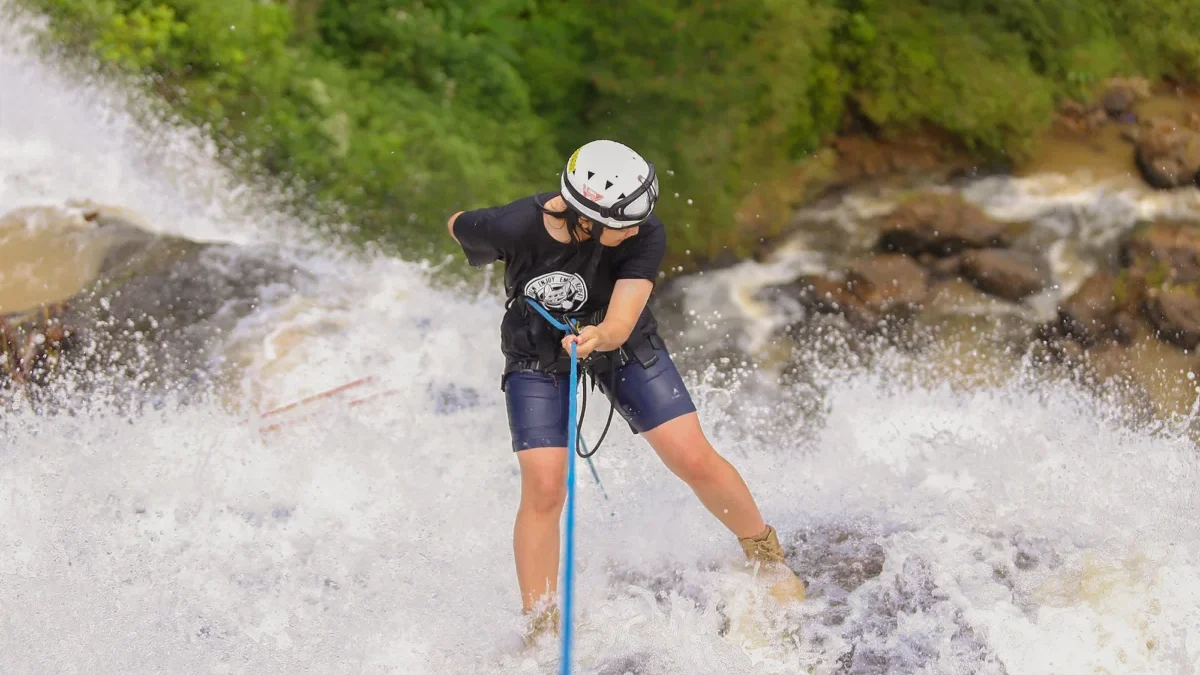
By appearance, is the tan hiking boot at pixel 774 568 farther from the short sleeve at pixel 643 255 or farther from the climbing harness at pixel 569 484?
the short sleeve at pixel 643 255

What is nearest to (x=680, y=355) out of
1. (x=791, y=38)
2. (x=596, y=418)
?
(x=596, y=418)

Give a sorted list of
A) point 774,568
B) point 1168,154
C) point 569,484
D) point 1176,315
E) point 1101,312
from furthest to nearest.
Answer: point 1168,154
point 1101,312
point 1176,315
point 774,568
point 569,484

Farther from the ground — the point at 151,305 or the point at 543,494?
the point at 543,494

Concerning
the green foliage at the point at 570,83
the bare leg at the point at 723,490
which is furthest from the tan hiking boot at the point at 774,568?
the green foliage at the point at 570,83

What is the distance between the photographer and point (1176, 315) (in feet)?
20.6

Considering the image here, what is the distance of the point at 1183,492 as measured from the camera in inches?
212

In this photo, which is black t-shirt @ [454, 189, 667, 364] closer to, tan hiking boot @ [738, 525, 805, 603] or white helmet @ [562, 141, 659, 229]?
white helmet @ [562, 141, 659, 229]

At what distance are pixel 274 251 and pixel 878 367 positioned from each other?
3.70m

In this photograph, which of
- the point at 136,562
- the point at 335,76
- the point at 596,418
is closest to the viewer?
the point at 136,562

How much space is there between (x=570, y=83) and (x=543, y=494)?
11.6 feet

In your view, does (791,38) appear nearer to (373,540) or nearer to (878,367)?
(878,367)

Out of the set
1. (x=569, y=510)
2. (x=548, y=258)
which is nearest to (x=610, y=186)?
(x=548, y=258)

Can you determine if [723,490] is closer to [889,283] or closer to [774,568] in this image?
[774,568]

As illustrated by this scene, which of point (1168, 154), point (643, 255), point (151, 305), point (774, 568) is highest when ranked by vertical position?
point (643, 255)
